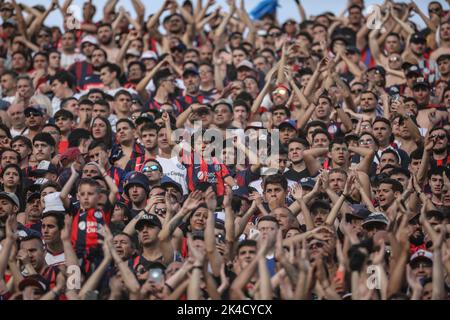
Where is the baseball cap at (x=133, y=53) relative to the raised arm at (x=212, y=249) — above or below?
above

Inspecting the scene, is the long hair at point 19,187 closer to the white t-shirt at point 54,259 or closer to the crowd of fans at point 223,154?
the crowd of fans at point 223,154

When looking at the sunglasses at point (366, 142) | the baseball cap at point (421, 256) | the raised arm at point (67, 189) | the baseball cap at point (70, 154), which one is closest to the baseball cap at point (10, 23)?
the baseball cap at point (70, 154)

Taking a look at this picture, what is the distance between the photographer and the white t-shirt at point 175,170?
15841 millimetres

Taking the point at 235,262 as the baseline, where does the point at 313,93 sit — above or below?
above

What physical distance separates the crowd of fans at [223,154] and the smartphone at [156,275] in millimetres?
78

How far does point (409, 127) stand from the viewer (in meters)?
16.6

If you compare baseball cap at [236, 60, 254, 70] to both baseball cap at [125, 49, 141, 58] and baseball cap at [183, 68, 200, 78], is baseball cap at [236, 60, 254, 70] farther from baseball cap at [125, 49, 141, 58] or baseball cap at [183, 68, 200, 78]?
baseball cap at [125, 49, 141, 58]

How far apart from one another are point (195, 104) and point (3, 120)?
2983mm

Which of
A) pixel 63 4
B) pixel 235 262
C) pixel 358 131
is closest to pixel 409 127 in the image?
pixel 358 131

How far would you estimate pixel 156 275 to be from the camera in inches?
483

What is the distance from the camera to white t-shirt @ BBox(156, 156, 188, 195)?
1584 cm

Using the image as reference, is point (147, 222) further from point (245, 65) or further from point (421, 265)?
point (245, 65)

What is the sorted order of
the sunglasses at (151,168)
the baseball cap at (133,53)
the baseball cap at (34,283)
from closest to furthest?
the baseball cap at (34,283)
the sunglasses at (151,168)
the baseball cap at (133,53)
